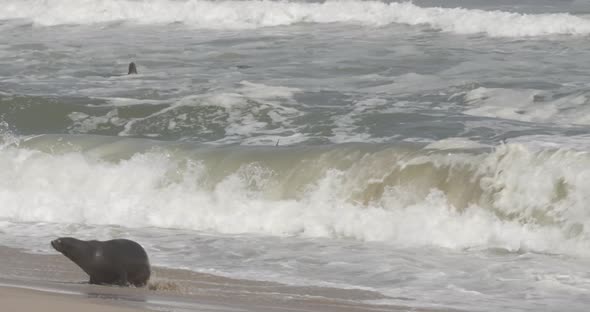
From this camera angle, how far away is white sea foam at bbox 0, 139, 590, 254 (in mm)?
9391

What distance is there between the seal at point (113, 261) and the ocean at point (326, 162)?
1.11 metres

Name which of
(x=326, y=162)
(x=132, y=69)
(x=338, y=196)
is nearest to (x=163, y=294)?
(x=338, y=196)

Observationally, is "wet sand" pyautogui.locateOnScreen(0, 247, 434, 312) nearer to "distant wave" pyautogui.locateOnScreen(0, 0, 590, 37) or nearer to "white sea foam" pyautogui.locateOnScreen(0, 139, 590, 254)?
"white sea foam" pyautogui.locateOnScreen(0, 139, 590, 254)

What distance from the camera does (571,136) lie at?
38.2 ft

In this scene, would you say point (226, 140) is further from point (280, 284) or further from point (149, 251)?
point (280, 284)

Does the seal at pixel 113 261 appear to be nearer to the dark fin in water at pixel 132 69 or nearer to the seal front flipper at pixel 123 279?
the seal front flipper at pixel 123 279

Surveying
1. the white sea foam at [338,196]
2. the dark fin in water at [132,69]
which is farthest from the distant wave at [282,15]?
the white sea foam at [338,196]

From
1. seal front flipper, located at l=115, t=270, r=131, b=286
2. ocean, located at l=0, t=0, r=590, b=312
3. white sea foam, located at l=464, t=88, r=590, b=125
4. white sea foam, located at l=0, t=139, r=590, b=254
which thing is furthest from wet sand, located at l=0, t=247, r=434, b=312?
white sea foam, located at l=464, t=88, r=590, b=125

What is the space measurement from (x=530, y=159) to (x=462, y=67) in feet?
23.6

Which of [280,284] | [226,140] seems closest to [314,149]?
[226,140]

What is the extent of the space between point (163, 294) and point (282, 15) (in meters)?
18.7

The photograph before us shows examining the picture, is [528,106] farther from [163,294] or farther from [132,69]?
[163,294]

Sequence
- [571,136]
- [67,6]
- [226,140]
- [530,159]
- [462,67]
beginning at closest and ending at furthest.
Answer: [530,159] → [571,136] → [226,140] → [462,67] → [67,6]

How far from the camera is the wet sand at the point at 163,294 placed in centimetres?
592
